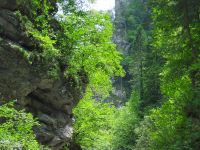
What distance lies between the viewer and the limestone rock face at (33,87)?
16219 mm

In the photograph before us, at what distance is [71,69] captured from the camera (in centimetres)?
1972

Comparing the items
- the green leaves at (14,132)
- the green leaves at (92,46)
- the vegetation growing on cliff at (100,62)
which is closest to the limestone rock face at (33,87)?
the vegetation growing on cliff at (100,62)

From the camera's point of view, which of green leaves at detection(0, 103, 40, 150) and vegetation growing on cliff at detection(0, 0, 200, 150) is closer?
green leaves at detection(0, 103, 40, 150)

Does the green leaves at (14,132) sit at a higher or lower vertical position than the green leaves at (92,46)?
lower

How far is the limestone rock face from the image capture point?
1622 centimetres

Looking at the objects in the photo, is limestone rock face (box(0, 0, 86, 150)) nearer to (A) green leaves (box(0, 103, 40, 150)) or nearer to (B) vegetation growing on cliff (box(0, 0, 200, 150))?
(B) vegetation growing on cliff (box(0, 0, 200, 150))

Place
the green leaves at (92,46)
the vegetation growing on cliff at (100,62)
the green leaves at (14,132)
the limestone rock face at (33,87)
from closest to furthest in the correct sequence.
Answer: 1. the green leaves at (14,132)
2. the vegetation growing on cliff at (100,62)
3. the limestone rock face at (33,87)
4. the green leaves at (92,46)

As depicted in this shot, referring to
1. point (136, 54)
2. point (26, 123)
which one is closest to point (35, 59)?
point (26, 123)

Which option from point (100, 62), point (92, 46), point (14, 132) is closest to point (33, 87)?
point (92, 46)

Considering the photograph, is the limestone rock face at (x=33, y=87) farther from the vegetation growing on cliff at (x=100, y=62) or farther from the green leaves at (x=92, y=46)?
the green leaves at (x=92, y=46)

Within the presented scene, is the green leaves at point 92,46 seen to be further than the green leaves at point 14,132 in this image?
Yes

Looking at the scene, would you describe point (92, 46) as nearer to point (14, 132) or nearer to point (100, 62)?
point (100, 62)

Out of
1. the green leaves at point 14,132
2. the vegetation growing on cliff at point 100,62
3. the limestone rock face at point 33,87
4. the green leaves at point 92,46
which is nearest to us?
the green leaves at point 14,132

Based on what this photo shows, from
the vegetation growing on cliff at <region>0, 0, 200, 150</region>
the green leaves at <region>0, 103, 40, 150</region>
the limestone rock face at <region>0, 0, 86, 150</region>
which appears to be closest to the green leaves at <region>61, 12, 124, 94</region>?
the vegetation growing on cliff at <region>0, 0, 200, 150</region>
